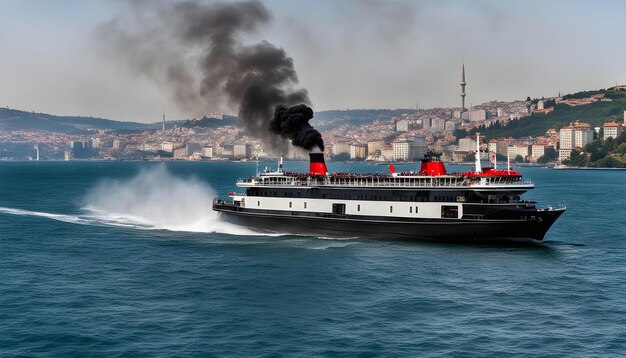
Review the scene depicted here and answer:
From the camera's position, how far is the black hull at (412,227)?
43.1 metres

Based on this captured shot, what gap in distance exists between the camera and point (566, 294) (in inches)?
1217

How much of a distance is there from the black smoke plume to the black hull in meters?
6.64

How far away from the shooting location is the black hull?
141 feet

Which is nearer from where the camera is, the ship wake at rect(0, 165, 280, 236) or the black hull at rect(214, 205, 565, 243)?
the black hull at rect(214, 205, 565, 243)

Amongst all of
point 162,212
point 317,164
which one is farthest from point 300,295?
point 162,212

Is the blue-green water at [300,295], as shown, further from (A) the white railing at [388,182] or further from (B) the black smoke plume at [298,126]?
(B) the black smoke plume at [298,126]

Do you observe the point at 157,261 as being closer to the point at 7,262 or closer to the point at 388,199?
the point at 7,262

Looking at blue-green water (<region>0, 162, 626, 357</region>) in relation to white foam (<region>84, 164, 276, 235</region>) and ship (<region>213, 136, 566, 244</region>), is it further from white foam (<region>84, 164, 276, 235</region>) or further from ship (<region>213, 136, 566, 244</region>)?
white foam (<region>84, 164, 276, 235</region>)

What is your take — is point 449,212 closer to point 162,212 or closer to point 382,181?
point 382,181

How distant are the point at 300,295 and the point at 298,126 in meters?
25.9

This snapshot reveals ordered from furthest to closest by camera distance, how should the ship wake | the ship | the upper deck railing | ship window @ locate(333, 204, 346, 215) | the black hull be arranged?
the ship wake < ship window @ locate(333, 204, 346, 215) < the upper deck railing < the ship < the black hull

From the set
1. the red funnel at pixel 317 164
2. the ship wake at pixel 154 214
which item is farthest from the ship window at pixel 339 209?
the ship wake at pixel 154 214

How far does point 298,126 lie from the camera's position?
54.5 m

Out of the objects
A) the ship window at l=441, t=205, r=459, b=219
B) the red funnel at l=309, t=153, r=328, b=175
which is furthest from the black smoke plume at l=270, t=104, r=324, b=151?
the ship window at l=441, t=205, r=459, b=219
